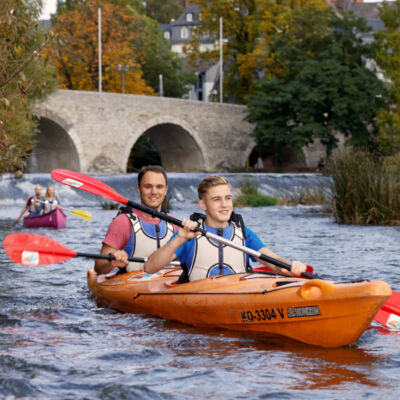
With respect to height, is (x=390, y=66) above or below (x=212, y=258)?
above

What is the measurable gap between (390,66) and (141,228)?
2443 centimetres

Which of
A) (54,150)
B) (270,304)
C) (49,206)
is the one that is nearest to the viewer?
(270,304)

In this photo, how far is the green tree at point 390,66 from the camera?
1112 inches

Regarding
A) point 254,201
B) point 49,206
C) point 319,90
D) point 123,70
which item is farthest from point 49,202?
point 123,70

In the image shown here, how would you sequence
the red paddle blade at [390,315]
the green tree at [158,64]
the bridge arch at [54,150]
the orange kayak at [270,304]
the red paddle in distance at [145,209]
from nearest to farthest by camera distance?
the orange kayak at [270,304]
the red paddle in distance at [145,209]
the red paddle blade at [390,315]
the bridge arch at [54,150]
the green tree at [158,64]

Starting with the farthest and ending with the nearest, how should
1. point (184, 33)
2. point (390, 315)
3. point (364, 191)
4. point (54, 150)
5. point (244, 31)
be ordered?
point (184, 33) < point (244, 31) < point (54, 150) < point (364, 191) < point (390, 315)

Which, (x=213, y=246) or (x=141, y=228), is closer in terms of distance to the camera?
(x=213, y=246)

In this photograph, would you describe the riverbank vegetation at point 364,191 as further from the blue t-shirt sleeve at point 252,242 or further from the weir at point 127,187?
the blue t-shirt sleeve at point 252,242

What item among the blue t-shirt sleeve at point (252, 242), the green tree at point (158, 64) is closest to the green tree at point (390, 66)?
the green tree at point (158, 64)

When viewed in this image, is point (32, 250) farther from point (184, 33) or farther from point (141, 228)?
point (184, 33)

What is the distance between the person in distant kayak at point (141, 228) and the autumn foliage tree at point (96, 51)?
25700mm

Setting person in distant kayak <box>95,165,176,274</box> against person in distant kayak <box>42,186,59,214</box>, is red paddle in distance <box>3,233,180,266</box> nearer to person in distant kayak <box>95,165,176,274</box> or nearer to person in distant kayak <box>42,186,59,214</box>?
person in distant kayak <box>95,165,176,274</box>

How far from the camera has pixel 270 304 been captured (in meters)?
4.61

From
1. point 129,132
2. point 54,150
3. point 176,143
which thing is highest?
point 129,132
